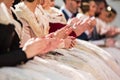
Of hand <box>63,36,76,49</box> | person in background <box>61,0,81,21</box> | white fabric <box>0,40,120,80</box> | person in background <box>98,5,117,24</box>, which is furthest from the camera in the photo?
person in background <box>98,5,117,24</box>

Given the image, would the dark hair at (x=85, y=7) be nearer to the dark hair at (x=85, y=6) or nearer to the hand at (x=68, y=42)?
the dark hair at (x=85, y=6)

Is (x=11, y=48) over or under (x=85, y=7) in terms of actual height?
over

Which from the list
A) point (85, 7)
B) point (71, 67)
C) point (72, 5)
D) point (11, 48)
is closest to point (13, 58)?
point (11, 48)

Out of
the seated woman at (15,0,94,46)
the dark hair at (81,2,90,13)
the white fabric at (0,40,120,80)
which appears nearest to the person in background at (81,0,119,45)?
the dark hair at (81,2,90,13)

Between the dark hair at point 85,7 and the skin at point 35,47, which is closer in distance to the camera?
the skin at point 35,47

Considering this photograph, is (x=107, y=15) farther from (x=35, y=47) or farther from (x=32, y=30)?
(x=35, y=47)

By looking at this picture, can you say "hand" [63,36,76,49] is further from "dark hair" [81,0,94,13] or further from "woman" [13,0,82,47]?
"dark hair" [81,0,94,13]

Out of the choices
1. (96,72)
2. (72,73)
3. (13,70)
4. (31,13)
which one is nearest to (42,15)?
(31,13)

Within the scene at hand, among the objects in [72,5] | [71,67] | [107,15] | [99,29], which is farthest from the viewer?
[107,15]

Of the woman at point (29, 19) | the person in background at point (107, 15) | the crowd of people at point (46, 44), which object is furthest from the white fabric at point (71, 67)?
the person in background at point (107, 15)

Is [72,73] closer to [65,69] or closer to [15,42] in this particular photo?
[65,69]

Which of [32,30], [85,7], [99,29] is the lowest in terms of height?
[99,29]

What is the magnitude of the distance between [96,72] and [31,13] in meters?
0.36

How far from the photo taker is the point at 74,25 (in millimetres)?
1907
